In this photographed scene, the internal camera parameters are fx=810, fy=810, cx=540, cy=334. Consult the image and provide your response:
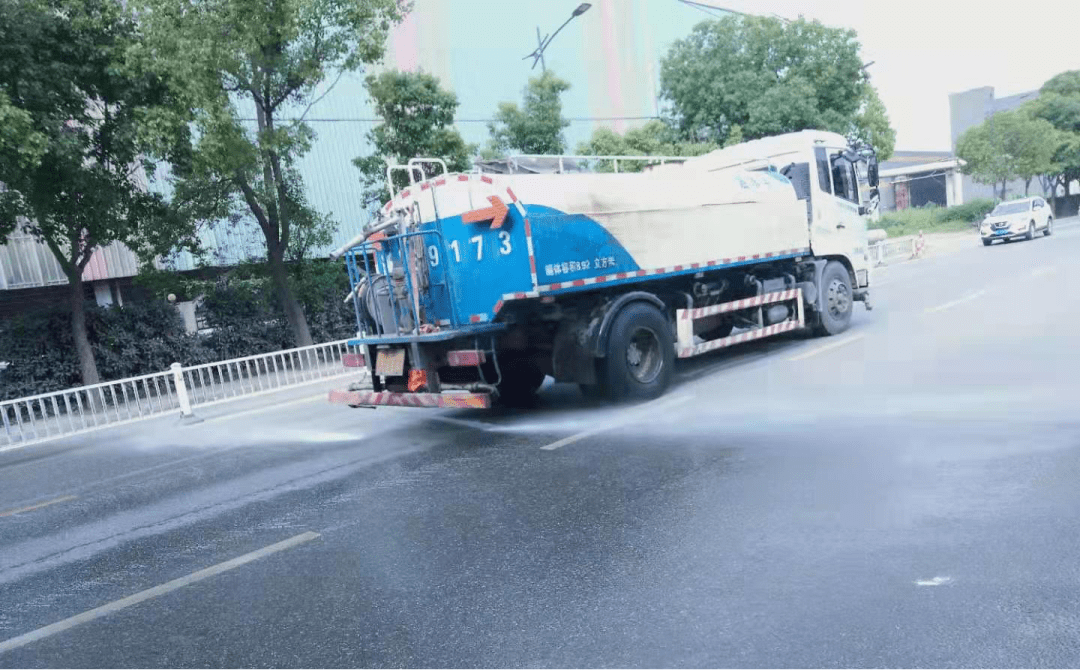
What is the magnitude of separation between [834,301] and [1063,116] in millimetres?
→ 48071

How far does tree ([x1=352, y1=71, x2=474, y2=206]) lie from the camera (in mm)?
16000

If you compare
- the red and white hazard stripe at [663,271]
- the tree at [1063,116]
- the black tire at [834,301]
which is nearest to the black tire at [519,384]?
the red and white hazard stripe at [663,271]

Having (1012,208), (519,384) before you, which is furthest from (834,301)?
(1012,208)

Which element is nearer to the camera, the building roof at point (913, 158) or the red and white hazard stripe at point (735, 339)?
the red and white hazard stripe at point (735, 339)

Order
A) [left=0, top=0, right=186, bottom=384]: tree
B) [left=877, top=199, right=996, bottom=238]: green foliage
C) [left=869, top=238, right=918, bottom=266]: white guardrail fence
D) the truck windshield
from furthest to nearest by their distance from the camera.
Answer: [left=877, top=199, right=996, bottom=238]: green foliage < [left=869, top=238, right=918, bottom=266]: white guardrail fence < the truck windshield < [left=0, top=0, right=186, bottom=384]: tree

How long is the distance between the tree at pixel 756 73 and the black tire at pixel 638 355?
18337 millimetres

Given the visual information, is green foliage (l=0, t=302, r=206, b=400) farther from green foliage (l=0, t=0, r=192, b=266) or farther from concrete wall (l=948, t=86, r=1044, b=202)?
concrete wall (l=948, t=86, r=1044, b=202)

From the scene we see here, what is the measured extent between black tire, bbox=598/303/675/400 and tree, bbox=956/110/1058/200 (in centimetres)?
4127

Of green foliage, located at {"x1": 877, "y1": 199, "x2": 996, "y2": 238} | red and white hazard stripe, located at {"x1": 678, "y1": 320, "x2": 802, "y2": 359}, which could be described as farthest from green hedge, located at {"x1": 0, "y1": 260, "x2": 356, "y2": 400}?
green foliage, located at {"x1": 877, "y1": 199, "x2": 996, "y2": 238}

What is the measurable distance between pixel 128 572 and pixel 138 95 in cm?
981

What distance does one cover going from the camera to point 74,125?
13.2 m

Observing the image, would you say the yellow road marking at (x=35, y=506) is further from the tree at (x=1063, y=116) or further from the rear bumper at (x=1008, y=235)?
the tree at (x=1063, y=116)

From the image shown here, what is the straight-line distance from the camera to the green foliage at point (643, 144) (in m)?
23.4

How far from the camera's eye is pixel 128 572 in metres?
4.95
